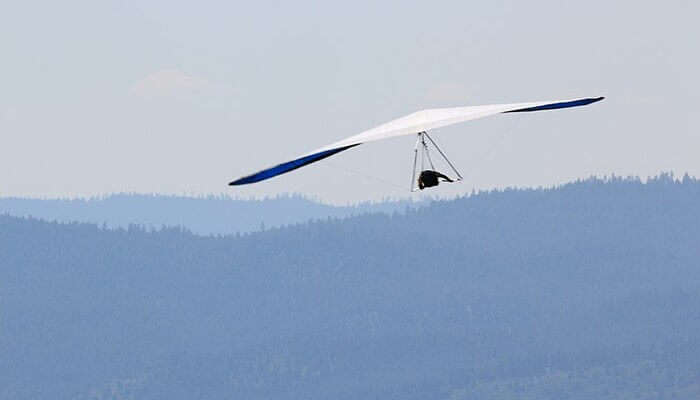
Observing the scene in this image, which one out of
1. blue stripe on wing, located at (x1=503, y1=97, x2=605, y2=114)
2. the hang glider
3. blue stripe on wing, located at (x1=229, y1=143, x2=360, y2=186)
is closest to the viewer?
blue stripe on wing, located at (x1=229, y1=143, x2=360, y2=186)

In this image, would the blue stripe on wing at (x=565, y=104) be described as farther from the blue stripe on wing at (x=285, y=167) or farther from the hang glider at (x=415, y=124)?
the blue stripe on wing at (x=285, y=167)

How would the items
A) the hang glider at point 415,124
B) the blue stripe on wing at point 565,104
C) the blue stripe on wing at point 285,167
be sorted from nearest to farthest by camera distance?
1. the blue stripe on wing at point 285,167
2. the hang glider at point 415,124
3. the blue stripe on wing at point 565,104

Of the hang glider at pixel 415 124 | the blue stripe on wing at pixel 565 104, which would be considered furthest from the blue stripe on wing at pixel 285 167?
the blue stripe on wing at pixel 565 104

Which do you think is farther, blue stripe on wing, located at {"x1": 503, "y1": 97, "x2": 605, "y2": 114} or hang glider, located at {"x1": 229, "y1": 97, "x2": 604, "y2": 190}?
blue stripe on wing, located at {"x1": 503, "y1": 97, "x2": 605, "y2": 114}

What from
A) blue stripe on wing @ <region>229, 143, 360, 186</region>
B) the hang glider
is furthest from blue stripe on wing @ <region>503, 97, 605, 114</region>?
blue stripe on wing @ <region>229, 143, 360, 186</region>

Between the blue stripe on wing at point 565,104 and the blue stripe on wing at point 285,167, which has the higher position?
the blue stripe on wing at point 565,104

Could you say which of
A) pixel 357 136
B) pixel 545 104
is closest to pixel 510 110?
pixel 545 104

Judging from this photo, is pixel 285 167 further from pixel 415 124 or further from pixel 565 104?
pixel 565 104

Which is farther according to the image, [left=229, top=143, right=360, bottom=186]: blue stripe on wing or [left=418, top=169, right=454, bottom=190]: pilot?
[left=418, top=169, right=454, bottom=190]: pilot

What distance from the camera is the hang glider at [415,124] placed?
48.6 meters

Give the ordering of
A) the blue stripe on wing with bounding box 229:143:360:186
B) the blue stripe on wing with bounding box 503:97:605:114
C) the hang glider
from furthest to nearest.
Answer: the blue stripe on wing with bounding box 503:97:605:114 < the hang glider < the blue stripe on wing with bounding box 229:143:360:186

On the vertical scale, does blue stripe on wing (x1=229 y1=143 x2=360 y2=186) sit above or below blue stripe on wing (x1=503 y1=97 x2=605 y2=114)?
below

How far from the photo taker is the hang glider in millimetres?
48594

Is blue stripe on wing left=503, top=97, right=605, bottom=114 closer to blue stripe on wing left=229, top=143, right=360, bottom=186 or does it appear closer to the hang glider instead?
the hang glider
